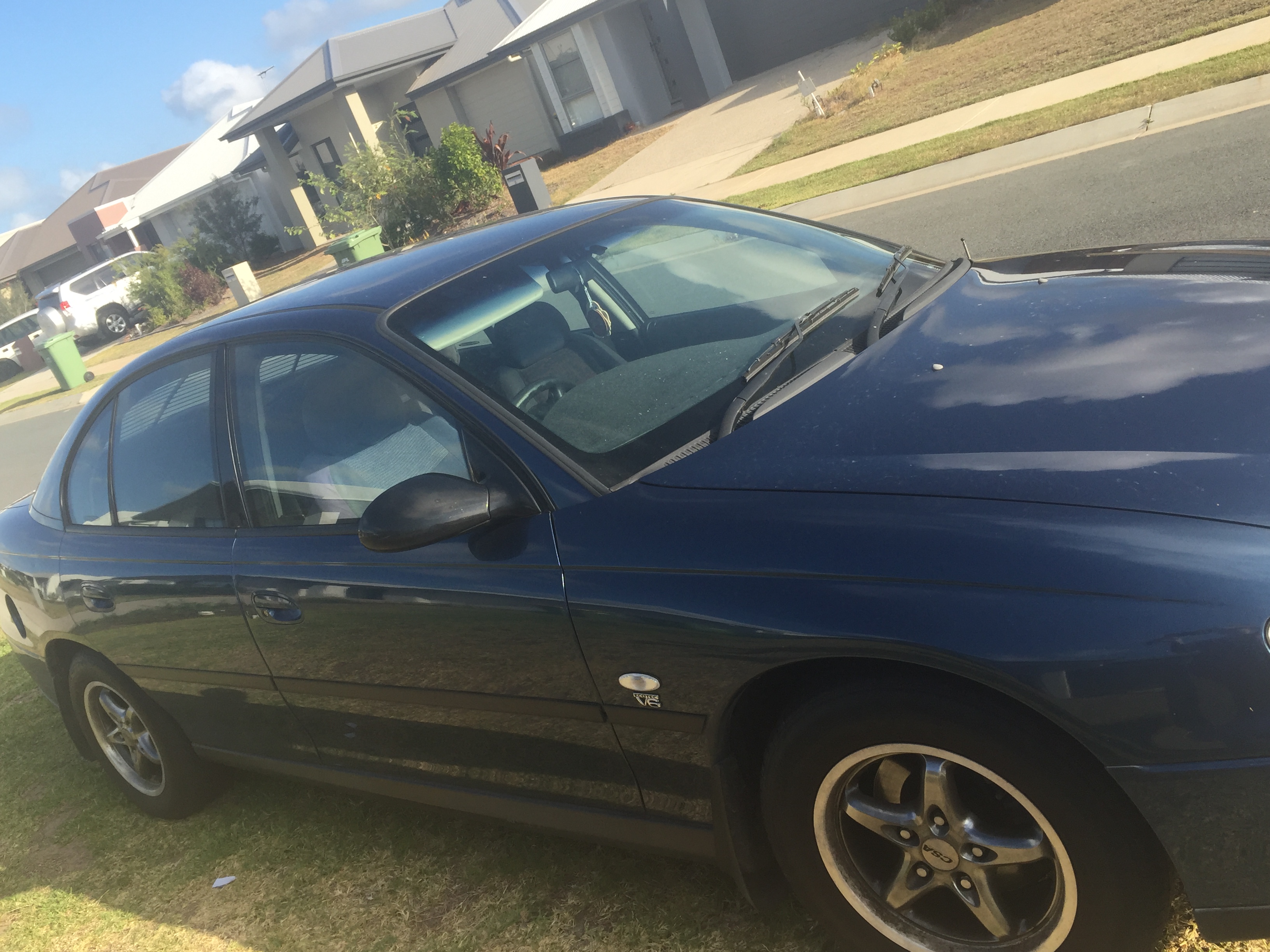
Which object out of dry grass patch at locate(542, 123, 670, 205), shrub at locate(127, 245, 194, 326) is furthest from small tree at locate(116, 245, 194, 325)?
dry grass patch at locate(542, 123, 670, 205)

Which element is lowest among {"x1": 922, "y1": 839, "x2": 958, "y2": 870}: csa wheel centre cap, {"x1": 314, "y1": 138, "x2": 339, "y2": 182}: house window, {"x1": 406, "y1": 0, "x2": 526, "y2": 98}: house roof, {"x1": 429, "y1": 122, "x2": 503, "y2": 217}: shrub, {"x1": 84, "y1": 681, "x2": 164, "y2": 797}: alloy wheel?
{"x1": 922, "y1": 839, "x2": 958, "y2": 870}: csa wheel centre cap

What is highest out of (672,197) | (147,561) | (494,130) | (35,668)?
(494,130)

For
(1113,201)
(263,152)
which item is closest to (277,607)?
(1113,201)

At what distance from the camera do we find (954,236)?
8.73 m

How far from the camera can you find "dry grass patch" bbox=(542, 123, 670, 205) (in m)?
22.5

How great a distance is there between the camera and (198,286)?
101ft

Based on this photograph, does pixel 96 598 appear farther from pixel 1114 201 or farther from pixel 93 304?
pixel 93 304

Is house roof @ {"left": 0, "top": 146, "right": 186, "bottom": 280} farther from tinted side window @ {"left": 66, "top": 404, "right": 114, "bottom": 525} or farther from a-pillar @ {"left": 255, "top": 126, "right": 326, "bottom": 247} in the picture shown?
tinted side window @ {"left": 66, "top": 404, "right": 114, "bottom": 525}

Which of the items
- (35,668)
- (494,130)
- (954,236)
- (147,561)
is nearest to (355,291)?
(147,561)

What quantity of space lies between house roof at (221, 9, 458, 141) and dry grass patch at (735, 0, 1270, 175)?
14.2 metres

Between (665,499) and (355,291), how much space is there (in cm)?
138

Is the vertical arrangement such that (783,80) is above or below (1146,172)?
above

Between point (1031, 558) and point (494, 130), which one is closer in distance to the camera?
point (1031, 558)

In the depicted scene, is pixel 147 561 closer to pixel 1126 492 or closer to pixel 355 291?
pixel 355 291
